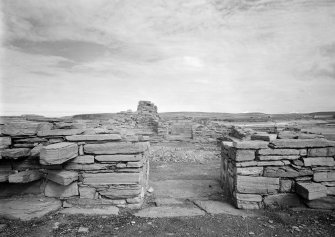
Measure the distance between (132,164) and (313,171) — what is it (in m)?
4.03

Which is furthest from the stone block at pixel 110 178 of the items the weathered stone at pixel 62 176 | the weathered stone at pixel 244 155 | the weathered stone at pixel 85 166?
the weathered stone at pixel 244 155

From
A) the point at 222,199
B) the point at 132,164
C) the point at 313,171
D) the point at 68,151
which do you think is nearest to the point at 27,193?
the point at 68,151

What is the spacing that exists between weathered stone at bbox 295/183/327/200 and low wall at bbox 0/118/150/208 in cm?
351

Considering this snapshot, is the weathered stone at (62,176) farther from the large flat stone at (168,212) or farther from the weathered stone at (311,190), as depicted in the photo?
the weathered stone at (311,190)

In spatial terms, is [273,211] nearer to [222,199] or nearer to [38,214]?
[222,199]

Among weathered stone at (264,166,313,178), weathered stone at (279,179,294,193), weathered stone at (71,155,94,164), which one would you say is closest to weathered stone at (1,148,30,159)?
weathered stone at (71,155,94,164)

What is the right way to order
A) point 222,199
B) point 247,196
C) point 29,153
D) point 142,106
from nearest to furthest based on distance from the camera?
point 29,153 → point 247,196 → point 222,199 → point 142,106

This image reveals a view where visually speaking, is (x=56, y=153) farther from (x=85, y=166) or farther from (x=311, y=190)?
(x=311, y=190)

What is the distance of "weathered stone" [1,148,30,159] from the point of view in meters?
4.57

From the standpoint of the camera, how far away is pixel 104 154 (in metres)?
5.00

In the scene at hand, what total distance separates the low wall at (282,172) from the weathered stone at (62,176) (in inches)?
137

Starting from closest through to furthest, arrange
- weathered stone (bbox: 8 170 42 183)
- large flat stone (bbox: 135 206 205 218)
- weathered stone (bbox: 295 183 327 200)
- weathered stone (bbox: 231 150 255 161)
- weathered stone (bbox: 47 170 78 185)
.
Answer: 1. weathered stone (bbox: 8 170 42 183)
2. weathered stone (bbox: 47 170 78 185)
3. large flat stone (bbox: 135 206 205 218)
4. weathered stone (bbox: 295 183 327 200)
5. weathered stone (bbox: 231 150 255 161)

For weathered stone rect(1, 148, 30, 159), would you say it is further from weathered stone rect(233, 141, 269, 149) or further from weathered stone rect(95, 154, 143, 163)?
weathered stone rect(233, 141, 269, 149)

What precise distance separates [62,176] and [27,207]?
0.84 metres
